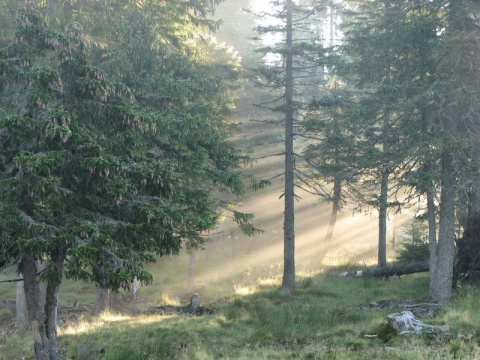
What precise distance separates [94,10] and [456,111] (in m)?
13.0

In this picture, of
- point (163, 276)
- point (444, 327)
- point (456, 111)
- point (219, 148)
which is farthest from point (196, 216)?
point (163, 276)

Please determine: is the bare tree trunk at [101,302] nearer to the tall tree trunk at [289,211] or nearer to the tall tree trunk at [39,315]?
the tall tree trunk at [289,211]

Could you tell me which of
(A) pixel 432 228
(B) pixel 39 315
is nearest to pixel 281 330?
(B) pixel 39 315

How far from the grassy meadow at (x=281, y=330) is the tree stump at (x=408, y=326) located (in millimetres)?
209

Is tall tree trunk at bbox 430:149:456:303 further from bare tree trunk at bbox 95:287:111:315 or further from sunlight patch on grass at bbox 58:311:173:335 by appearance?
bare tree trunk at bbox 95:287:111:315

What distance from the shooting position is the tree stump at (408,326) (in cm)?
1006

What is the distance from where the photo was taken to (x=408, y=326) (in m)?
10.2

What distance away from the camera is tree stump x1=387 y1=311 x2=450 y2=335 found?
10063mm

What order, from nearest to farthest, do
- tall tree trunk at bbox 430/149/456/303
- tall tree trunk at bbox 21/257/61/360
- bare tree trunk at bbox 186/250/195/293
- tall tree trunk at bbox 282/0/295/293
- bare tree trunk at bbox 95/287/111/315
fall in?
tall tree trunk at bbox 21/257/61/360 → tall tree trunk at bbox 430/149/456/303 → bare tree trunk at bbox 95/287/111/315 → tall tree trunk at bbox 282/0/295/293 → bare tree trunk at bbox 186/250/195/293

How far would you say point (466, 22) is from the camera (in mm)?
15406

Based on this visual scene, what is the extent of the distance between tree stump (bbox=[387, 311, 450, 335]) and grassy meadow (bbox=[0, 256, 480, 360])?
209 mm

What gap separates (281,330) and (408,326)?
3795 mm

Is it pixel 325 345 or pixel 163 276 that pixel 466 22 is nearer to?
pixel 325 345

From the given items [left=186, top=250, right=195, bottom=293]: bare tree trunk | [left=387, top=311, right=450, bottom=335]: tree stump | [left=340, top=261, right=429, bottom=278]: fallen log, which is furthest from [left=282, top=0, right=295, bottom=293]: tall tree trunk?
[left=387, top=311, right=450, bottom=335]: tree stump
